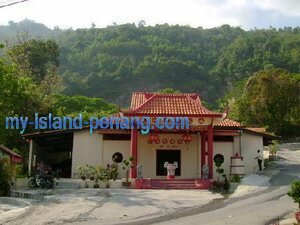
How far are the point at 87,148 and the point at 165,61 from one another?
5762 centimetres

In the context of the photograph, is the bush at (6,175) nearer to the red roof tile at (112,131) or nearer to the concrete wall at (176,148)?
the red roof tile at (112,131)

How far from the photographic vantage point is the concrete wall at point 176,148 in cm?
2398

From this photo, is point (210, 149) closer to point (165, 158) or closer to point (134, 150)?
point (165, 158)

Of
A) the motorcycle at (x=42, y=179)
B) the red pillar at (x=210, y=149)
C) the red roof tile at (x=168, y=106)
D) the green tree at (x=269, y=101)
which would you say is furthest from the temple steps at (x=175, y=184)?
the green tree at (x=269, y=101)

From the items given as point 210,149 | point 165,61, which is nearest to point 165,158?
point 210,149

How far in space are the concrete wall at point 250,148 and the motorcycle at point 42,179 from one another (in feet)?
35.4

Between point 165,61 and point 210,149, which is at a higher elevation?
point 165,61

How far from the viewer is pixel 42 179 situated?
1972 centimetres

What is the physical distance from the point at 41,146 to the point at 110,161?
5917 mm

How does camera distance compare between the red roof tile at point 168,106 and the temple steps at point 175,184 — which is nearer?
the temple steps at point 175,184

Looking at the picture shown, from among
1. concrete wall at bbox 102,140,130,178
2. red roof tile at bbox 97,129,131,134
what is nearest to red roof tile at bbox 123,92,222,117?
red roof tile at bbox 97,129,131,134

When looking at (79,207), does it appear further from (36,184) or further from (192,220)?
(36,184)

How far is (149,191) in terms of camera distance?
740 inches

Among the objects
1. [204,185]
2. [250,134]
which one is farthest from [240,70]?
Result: [204,185]
